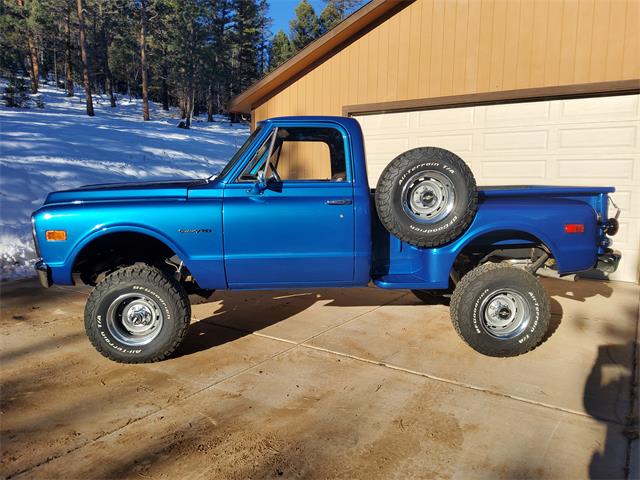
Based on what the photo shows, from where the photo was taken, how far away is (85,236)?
4031 mm

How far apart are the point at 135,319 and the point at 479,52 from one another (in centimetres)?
689

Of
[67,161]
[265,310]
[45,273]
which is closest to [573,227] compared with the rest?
[265,310]

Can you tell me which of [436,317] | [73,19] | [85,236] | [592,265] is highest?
[73,19]

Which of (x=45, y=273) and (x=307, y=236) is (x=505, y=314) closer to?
(x=307, y=236)

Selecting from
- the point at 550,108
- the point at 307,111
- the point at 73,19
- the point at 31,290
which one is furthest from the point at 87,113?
the point at 550,108

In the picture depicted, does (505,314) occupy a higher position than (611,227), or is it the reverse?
(611,227)

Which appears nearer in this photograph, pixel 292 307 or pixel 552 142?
pixel 292 307

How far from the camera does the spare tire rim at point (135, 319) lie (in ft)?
13.5

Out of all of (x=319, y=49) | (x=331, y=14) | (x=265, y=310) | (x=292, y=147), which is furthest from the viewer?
(x=331, y=14)

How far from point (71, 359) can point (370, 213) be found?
302 centimetres

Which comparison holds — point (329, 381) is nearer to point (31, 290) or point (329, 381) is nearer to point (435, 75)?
point (31, 290)

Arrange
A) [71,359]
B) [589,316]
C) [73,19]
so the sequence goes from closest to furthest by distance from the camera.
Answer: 1. [71,359]
2. [589,316]
3. [73,19]

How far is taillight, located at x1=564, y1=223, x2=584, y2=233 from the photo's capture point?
14.4 feet

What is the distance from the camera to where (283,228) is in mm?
4203
